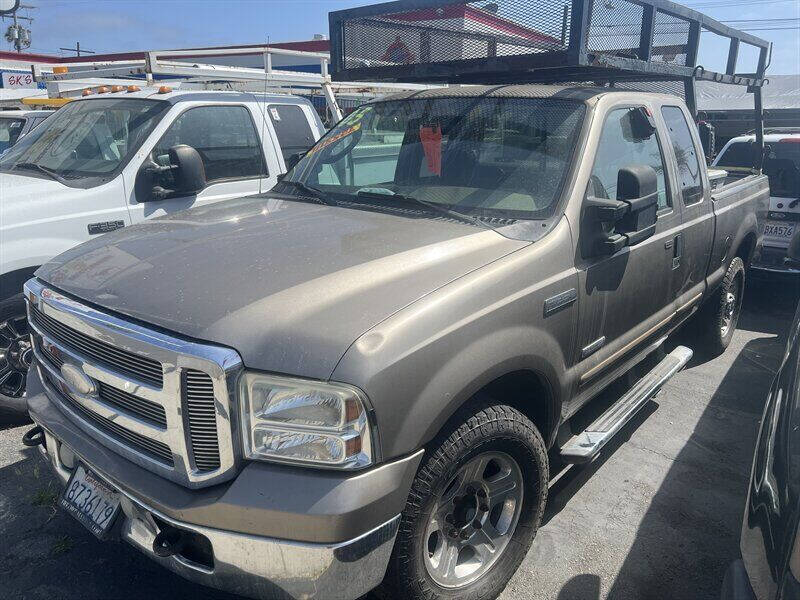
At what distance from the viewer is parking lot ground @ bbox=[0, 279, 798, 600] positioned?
2.71 meters

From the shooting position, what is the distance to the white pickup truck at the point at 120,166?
387cm

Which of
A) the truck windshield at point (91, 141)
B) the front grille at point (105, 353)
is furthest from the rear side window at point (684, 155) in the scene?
the truck windshield at point (91, 141)

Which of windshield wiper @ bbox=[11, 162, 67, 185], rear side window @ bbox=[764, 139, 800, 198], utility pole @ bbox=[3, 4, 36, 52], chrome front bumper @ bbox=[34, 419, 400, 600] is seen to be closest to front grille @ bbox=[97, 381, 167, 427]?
chrome front bumper @ bbox=[34, 419, 400, 600]

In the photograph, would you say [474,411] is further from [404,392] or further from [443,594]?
[443,594]

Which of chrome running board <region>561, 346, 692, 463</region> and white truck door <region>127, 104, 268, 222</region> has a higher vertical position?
white truck door <region>127, 104, 268, 222</region>

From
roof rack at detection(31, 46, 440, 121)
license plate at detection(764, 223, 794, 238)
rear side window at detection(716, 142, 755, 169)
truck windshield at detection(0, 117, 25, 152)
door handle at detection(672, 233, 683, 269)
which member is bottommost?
license plate at detection(764, 223, 794, 238)

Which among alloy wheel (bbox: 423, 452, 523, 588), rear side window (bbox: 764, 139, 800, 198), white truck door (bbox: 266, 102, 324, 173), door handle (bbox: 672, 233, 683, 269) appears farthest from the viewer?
rear side window (bbox: 764, 139, 800, 198)

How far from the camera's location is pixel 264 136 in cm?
547

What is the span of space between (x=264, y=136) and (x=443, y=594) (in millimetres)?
4206

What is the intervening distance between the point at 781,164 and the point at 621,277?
17.1ft

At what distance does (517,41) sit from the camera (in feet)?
10.7

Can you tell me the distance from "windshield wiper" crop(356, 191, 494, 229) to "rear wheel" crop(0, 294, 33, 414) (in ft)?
7.29

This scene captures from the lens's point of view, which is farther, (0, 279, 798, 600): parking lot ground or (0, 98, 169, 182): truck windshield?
(0, 98, 169, 182): truck windshield

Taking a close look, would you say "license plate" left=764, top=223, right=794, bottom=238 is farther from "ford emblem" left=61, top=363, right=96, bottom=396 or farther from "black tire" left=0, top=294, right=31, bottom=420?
"black tire" left=0, top=294, right=31, bottom=420
